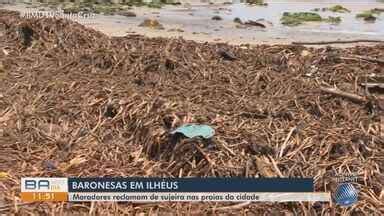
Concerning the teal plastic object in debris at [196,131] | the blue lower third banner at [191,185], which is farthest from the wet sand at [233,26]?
the blue lower third banner at [191,185]

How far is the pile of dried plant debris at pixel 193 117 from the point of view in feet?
13.9

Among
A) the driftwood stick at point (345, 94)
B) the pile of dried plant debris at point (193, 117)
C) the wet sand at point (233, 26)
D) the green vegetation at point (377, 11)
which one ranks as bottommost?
the wet sand at point (233, 26)

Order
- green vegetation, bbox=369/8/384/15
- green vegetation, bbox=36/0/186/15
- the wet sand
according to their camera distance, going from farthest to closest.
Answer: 1. green vegetation, bbox=369/8/384/15
2. green vegetation, bbox=36/0/186/15
3. the wet sand

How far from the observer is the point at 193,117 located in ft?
16.3

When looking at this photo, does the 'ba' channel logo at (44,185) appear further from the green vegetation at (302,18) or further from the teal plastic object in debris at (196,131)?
the green vegetation at (302,18)

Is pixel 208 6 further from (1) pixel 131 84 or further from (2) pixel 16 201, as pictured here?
(2) pixel 16 201

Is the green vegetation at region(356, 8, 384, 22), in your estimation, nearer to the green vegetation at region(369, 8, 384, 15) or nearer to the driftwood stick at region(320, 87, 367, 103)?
the green vegetation at region(369, 8, 384, 15)

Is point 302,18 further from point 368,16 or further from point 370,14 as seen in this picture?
point 370,14

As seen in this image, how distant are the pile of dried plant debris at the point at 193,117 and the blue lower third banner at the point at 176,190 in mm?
60

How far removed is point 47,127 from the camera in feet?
17.4

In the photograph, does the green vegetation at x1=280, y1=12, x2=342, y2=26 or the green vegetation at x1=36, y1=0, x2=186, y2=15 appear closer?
the green vegetation at x1=280, y1=12, x2=342, y2=26

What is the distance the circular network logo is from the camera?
158 inches

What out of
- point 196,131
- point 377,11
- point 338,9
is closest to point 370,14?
point 377,11

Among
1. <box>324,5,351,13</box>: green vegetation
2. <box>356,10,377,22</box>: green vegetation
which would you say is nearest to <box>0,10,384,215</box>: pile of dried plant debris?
<box>356,10,377,22</box>: green vegetation
